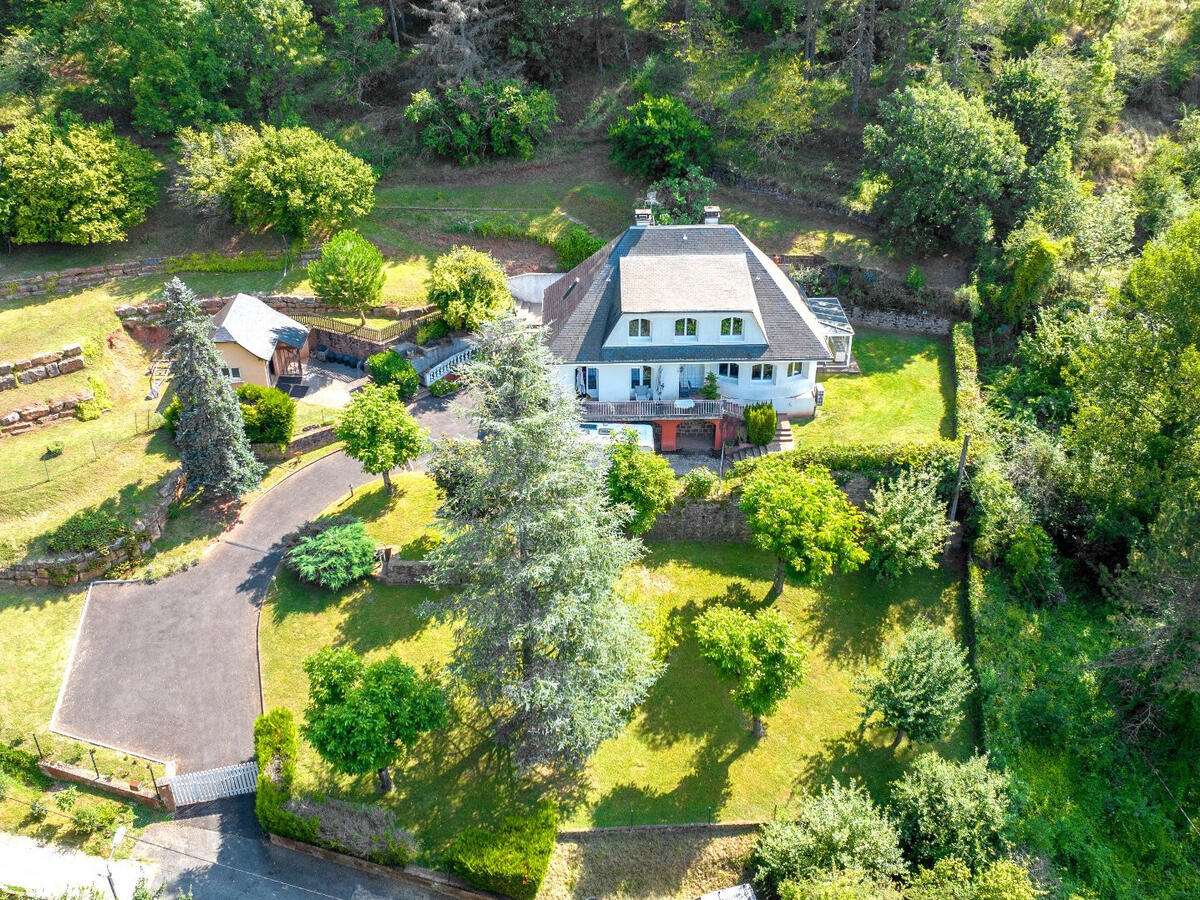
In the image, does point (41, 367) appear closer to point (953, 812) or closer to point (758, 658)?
point (758, 658)

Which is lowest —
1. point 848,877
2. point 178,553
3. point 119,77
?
point 848,877

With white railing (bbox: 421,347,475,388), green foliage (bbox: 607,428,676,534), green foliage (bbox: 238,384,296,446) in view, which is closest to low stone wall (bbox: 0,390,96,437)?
green foliage (bbox: 238,384,296,446)

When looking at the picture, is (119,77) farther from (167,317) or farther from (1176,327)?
(1176,327)

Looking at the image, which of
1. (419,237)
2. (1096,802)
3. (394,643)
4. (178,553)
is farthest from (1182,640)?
(419,237)

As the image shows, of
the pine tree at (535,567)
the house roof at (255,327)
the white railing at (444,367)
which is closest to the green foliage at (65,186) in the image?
the house roof at (255,327)

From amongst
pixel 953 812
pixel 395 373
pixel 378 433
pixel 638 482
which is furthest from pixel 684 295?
pixel 953 812

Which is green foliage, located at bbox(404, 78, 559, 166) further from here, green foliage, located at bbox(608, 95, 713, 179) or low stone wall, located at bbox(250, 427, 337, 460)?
low stone wall, located at bbox(250, 427, 337, 460)

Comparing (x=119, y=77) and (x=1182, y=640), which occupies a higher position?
(x=119, y=77)
